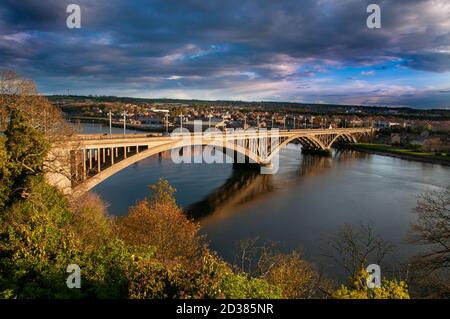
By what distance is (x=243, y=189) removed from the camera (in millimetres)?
33906

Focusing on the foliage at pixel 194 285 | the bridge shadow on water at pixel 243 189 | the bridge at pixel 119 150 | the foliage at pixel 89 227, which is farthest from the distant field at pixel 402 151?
the foliage at pixel 194 285

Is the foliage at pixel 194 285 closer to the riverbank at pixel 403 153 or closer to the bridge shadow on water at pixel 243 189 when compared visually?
the bridge shadow on water at pixel 243 189

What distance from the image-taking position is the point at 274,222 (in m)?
23.4

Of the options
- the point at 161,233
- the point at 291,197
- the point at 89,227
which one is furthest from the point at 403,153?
the point at 89,227

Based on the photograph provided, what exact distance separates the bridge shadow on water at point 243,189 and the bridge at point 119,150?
3.30m

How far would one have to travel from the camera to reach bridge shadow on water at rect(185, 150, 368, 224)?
25933 millimetres

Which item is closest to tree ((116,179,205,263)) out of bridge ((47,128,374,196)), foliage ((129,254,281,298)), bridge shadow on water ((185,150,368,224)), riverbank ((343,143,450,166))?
bridge ((47,128,374,196))

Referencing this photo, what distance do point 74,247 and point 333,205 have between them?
71.8ft

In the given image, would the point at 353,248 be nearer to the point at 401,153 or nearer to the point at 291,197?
the point at 291,197

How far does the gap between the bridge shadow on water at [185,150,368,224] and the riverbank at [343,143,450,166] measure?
43.2 ft

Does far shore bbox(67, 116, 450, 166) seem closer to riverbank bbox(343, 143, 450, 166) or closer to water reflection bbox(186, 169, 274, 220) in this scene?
riverbank bbox(343, 143, 450, 166)

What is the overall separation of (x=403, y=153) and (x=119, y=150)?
49746 millimetres

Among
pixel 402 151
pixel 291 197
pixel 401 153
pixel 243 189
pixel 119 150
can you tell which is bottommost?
pixel 291 197
